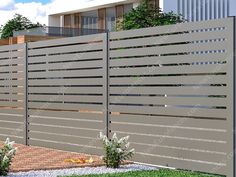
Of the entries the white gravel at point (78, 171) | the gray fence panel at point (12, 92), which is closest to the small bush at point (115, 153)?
the white gravel at point (78, 171)

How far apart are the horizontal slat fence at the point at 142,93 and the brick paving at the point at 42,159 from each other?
0.89ft

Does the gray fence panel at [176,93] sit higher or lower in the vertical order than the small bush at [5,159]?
higher

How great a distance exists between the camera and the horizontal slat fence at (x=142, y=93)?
719cm

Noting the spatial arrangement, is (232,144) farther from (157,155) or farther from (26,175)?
(26,175)

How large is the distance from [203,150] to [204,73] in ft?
3.33

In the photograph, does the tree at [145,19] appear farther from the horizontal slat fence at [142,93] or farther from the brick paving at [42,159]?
the brick paving at [42,159]

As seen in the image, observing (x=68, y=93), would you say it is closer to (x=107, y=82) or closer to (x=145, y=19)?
(x=107, y=82)

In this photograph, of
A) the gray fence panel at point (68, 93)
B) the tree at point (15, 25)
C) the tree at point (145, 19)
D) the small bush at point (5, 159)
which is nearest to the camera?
the small bush at point (5, 159)

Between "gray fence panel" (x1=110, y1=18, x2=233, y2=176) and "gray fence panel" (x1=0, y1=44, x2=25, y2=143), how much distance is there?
10.9 ft

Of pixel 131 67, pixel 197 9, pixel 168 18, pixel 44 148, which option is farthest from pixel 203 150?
pixel 197 9

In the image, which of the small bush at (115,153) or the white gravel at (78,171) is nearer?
the white gravel at (78,171)

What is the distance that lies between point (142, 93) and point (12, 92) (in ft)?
15.4

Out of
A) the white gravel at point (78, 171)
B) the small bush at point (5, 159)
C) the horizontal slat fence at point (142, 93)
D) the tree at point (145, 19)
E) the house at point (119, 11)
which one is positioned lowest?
the white gravel at point (78, 171)

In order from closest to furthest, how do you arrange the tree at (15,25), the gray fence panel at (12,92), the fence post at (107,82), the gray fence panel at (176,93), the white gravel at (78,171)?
the gray fence panel at (176,93), the white gravel at (78,171), the fence post at (107,82), the gray fence panel at (12,92), the tree at (15,25)
